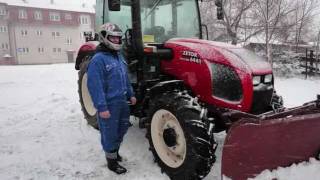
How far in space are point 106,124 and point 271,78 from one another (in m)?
2.12

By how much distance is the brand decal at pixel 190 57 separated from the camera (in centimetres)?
446

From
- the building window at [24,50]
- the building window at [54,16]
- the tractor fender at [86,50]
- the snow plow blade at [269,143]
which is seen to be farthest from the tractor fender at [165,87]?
the building window at [54,16]

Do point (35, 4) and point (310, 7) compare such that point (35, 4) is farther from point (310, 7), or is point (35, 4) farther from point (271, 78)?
point (271, 78)

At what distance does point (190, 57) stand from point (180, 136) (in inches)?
41.3

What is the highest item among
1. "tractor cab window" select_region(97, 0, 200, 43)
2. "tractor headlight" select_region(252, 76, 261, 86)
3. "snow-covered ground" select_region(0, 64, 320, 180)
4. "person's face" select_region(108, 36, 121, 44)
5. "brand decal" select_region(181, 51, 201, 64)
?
"tractor cab window" select_region(97, 0, 200, 43)

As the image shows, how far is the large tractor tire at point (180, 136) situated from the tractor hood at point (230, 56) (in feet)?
1.95

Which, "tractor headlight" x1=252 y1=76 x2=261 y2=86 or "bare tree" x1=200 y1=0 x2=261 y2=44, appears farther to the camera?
"bare tree" x1=200 y1=0 x2=261 y2=44

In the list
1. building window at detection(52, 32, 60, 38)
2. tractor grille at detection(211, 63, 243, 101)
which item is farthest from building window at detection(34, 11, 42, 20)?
tractor grille at detection(211, 63, 243, 101)

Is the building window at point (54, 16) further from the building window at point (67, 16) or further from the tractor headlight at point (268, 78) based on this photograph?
the tractor headlight at point (268, 78)

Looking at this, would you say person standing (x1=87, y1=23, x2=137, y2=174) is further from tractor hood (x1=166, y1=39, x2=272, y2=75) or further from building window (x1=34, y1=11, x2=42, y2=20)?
building window (x1=34, y1=11, x2=42, y2=20)

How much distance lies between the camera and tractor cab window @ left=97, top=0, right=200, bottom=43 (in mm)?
5238

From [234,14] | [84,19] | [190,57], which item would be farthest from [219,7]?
[84,19]

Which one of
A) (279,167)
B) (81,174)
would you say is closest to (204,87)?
(279,167)

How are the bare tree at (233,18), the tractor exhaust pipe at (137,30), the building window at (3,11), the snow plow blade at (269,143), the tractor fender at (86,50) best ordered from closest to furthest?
1. the snow plow blade at (269,143)
2. the tractor exhaust pipe at (137,30)
3. the tractor fender at (86,50)
4. the bare tree at (233,18)
5. the building window at (3,11)
